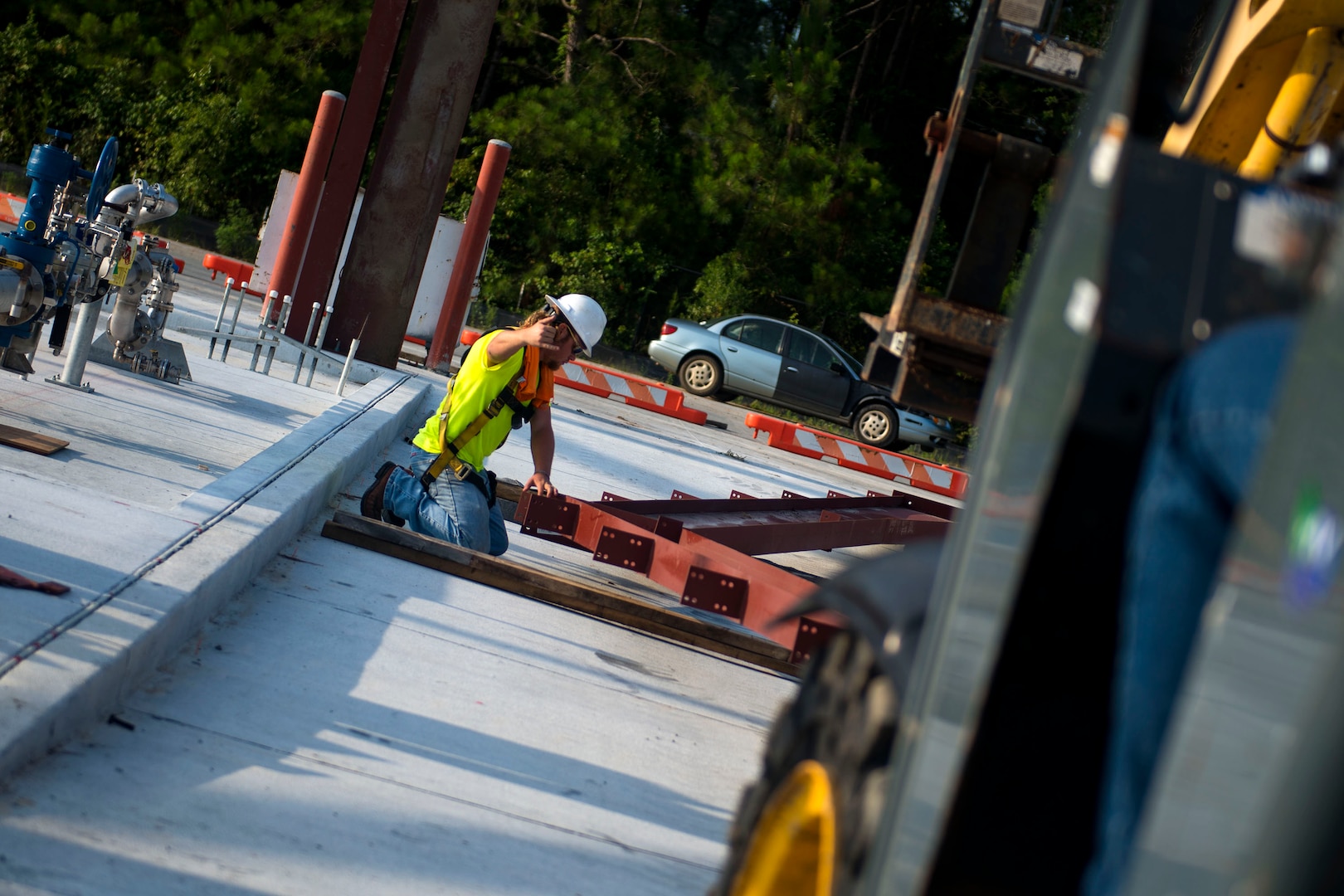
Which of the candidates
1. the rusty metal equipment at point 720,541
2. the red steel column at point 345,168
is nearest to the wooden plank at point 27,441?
the rusty metal equipment at point 720,541

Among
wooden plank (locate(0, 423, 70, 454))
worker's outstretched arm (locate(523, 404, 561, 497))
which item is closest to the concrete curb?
wooden plank (locate(0, 423, 70, 454))

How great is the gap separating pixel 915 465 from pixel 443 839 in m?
13.1

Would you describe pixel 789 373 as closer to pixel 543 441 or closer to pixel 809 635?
pixel 543 441

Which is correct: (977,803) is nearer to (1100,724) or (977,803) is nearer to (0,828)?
(1100,724)

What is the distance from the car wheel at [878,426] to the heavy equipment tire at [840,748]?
62.7 ft

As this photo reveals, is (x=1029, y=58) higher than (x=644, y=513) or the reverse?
higher

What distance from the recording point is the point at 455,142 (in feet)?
39.4

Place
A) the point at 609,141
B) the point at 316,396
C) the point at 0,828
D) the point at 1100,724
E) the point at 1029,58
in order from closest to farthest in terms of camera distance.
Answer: the point at 1100,724 → the point at 0,828 → the point at 1029,58 → the point at 316,396 → the point at 609,141

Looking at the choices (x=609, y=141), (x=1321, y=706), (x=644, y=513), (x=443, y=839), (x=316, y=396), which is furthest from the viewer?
(x=609, y=141)

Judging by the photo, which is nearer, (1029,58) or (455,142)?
(1029,58)

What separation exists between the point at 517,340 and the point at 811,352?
628 inches

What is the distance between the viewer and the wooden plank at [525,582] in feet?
18.4

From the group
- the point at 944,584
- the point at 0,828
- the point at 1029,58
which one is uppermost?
the point at 1029,58

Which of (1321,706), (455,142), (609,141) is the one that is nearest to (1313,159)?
(1321,706)
